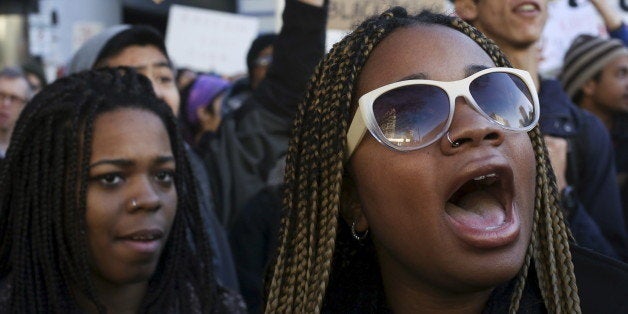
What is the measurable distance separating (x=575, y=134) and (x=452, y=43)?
186 cm

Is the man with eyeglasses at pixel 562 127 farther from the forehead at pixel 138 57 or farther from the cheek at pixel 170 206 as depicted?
the forehead at pixel 138 57

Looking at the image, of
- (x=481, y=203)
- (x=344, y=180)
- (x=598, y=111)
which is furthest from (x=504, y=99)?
(x=598, y=111)

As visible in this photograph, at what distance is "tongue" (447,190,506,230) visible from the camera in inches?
65.9

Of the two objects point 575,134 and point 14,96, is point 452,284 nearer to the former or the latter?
point 575,134

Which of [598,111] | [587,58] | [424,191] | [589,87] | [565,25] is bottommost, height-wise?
[565,25]

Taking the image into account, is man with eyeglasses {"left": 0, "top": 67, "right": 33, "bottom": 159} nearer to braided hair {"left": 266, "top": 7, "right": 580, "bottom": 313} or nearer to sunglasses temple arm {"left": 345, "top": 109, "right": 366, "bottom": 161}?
braided hair {"left": 266, "top": 7, "right": 580, "bottom": 313}

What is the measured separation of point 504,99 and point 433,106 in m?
0.14

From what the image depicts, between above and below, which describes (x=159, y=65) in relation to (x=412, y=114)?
below

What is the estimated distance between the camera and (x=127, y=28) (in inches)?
171

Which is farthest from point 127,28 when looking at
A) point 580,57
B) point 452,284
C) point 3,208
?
point 452,284

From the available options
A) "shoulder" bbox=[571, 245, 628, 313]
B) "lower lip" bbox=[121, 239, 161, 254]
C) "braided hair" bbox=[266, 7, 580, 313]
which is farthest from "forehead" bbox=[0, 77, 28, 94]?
"shoulder" bbox=[571, 245, 628, 313]

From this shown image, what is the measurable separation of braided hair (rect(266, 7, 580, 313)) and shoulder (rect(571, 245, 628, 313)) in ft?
0.09

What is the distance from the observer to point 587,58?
5250mm

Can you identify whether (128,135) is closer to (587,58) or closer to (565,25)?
(587,58)
